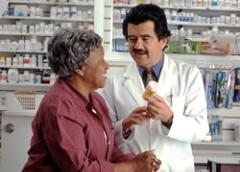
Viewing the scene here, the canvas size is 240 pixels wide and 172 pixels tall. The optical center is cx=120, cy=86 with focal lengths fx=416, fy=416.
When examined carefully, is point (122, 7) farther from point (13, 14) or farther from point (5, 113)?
point (5, 113)

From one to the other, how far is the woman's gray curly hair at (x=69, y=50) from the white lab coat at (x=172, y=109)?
430mm

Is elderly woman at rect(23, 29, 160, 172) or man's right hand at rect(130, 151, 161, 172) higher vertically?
elderly woman at rect(23, 29, 160, 172)

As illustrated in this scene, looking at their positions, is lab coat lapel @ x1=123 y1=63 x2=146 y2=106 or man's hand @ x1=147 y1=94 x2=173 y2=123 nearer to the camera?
man's hand @ x1=147 y1=94 x2=173 y2=123

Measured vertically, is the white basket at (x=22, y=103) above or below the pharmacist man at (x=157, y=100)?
below

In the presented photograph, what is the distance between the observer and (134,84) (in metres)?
1.93

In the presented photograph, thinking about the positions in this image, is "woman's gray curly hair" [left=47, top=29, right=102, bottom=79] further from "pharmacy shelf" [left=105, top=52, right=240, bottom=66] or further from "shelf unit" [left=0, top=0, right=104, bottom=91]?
"shelf unit" [left=0, top=0, right=104, bottom=91]

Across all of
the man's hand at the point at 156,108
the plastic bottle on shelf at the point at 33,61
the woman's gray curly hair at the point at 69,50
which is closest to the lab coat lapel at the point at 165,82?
the man's hand at the point at 156,108

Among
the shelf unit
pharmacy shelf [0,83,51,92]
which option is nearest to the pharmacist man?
the shelf unit

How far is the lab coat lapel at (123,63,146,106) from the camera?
1.90 m

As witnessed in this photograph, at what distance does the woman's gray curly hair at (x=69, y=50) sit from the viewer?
4.57 ft

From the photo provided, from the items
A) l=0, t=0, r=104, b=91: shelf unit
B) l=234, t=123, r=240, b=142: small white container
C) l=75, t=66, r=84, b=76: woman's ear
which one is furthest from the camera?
l=0, t=0, r=104, b=91: shelf unit

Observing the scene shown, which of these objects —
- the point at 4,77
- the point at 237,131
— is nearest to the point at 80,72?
the point at 237,131

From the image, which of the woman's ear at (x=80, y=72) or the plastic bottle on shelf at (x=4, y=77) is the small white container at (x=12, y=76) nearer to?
the plastic bottle on shelf at (x=4, y=77)

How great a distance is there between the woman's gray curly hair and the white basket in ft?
6.29
